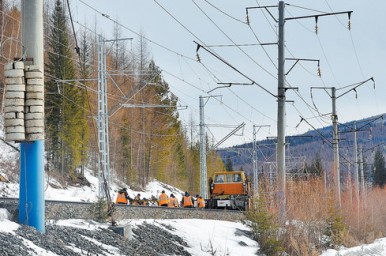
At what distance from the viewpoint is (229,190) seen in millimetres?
36969

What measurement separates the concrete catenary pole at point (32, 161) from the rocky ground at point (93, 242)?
0.44 meters

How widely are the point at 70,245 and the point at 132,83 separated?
5362 cm

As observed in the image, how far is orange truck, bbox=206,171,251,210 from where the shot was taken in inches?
1406

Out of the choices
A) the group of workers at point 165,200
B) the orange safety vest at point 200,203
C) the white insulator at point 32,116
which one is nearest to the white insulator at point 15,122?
the white insulator at point 32,116

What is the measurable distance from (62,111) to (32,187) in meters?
39.9

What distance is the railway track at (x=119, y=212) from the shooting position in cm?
1381

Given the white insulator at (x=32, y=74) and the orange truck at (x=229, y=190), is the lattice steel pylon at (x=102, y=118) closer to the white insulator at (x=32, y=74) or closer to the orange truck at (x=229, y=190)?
the white insulator at (x=32, y=74)

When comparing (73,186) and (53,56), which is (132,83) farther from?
(73,186)

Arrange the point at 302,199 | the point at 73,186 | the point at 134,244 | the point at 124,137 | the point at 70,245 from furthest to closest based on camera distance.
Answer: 1. the point at 124,137
2. the point at 73,186
3. the point at 302,199
4. the point at 134,244
5. the point at 70,245

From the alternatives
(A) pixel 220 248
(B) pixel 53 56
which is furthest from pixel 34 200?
(B) pixel 53 56

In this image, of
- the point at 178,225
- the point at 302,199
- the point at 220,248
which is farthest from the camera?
the point at 302,199

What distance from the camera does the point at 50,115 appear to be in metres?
49.8

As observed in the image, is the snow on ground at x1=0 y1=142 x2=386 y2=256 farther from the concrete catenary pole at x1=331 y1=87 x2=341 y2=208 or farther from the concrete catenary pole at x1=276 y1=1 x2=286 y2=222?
the concrete catenary pole at x1=331 y1=87 x2=341 y2=208

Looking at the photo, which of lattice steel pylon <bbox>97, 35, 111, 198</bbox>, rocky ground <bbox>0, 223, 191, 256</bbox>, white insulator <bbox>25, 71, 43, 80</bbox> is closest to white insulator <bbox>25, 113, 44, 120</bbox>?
white insulator <bbox>25, 71, 43, 80</bbox>
